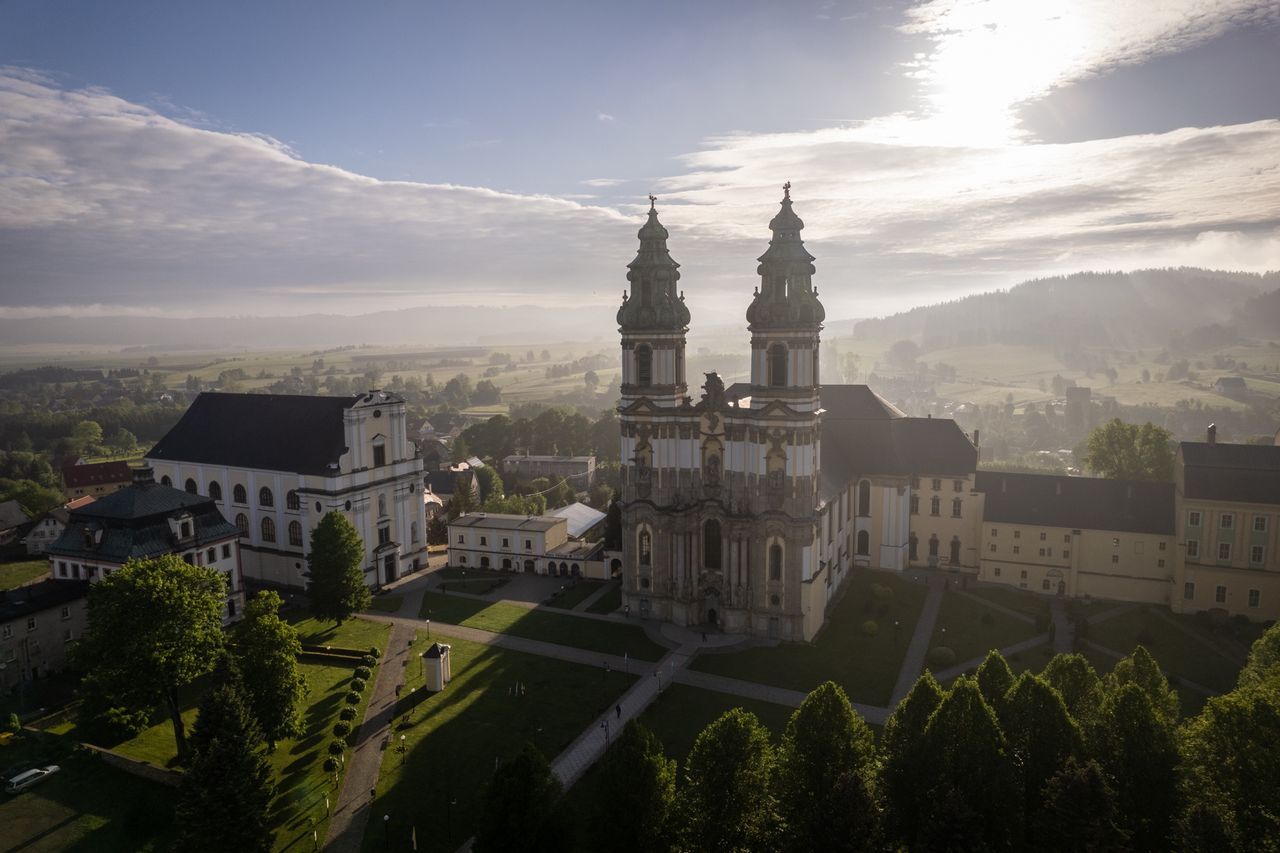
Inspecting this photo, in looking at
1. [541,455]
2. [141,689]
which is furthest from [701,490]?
[541,455]

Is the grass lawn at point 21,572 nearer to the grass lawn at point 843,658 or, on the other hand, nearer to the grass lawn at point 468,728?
the grass lawn at point 468,728

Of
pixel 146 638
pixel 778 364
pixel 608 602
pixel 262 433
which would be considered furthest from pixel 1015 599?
pixel 262 433

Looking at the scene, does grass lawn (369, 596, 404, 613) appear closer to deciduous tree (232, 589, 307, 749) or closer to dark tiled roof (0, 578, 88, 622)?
dark tiled roof (0, 578, 88, 622)

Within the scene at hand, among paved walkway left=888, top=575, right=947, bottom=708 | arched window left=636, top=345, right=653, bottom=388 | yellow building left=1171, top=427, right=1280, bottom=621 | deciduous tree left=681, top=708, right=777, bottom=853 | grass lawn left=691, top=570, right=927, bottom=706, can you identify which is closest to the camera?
deciduous tree left=681, top=708, right=777, bottom=853

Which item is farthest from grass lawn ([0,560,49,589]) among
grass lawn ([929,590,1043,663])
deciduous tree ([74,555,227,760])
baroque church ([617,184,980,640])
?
grass lawn ([929,590,1043,663])

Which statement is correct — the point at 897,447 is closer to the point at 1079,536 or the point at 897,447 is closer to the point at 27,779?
the point at 1079,536

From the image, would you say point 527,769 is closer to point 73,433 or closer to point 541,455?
point 541,455
